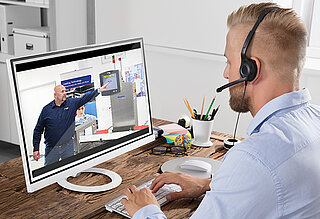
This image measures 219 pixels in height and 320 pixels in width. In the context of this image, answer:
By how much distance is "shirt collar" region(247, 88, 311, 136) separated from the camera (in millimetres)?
1154

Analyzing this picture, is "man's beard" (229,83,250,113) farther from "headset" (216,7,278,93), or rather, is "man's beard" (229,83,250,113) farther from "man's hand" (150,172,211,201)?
"man's hand" (150,172,211,201)

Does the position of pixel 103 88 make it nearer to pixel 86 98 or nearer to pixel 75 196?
pixel 86 98

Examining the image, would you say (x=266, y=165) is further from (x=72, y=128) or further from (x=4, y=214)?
(x=4, y=214)

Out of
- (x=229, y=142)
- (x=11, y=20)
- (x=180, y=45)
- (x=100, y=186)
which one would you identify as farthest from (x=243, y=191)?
(x=11, y=20)

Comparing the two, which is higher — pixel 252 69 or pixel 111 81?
pixel 252 69

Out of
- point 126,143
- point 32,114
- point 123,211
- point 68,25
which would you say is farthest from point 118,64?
point 68,25

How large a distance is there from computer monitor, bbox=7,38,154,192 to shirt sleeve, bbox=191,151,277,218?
22.0 inches

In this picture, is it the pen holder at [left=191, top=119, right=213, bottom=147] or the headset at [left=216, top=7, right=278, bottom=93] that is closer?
the headset at [left=216, top=7, right=278, bottom=93]

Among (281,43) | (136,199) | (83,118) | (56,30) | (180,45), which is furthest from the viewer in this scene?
(56,30)

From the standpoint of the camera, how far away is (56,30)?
3492mm

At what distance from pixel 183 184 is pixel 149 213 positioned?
27 cm

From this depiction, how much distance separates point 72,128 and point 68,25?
2.28m

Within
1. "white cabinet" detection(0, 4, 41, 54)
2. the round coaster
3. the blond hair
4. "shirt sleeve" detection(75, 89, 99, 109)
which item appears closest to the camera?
the blond hair

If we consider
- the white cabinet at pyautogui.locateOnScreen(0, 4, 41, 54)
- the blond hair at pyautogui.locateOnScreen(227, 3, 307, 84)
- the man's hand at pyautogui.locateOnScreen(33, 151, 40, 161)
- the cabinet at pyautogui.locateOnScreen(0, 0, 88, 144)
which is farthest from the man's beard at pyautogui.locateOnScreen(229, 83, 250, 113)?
the white cabinet at pyautogui.locateOnScreen(0, 4, 41, 54)
